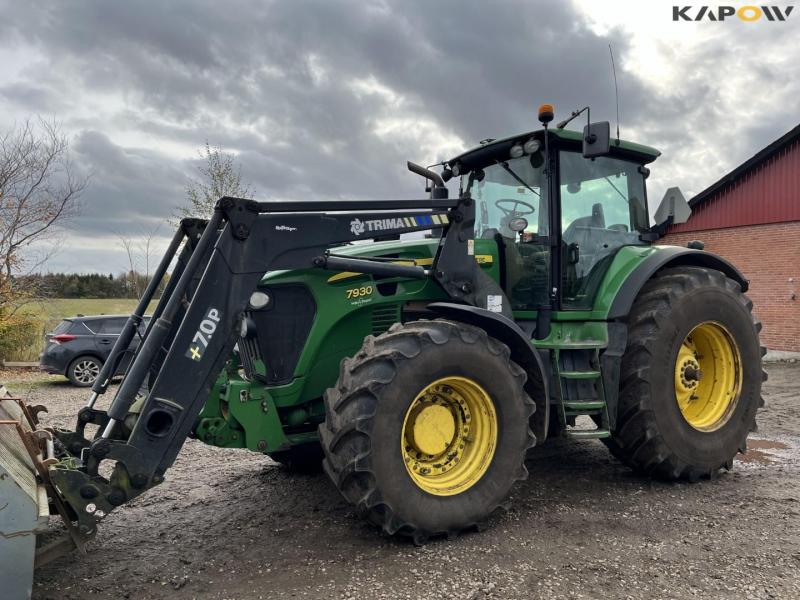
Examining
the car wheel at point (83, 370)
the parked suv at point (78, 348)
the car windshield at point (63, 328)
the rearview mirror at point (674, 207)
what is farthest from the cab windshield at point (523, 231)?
the car windshield at point (63, 328)

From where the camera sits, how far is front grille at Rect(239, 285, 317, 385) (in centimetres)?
408

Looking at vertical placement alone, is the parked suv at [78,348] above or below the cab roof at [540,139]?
below

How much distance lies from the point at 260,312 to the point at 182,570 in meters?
1.59

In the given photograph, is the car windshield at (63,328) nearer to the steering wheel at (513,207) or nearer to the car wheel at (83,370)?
the car wheel at (83,370)

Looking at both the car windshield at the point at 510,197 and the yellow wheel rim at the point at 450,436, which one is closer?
the yellow wheel rim at the point at 450,436

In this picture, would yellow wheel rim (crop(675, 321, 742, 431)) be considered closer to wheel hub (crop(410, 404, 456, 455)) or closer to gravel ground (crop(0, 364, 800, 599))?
gravel ground (crop(0, 364, 800, 599))

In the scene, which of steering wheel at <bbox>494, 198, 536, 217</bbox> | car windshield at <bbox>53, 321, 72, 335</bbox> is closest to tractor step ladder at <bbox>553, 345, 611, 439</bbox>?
steering wheel at <bbox>494, 198, 536, 217</bbox>

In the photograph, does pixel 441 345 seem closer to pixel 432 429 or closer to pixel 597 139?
pixel 432 429

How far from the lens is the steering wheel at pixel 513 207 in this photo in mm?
4948

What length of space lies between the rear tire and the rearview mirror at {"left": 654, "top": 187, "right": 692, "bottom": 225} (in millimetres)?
651

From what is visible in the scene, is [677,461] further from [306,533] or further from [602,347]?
[306,533]

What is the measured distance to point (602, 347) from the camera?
4.66m

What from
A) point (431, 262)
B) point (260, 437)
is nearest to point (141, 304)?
point (260, 437)

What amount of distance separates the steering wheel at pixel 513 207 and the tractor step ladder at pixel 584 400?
114 cm
